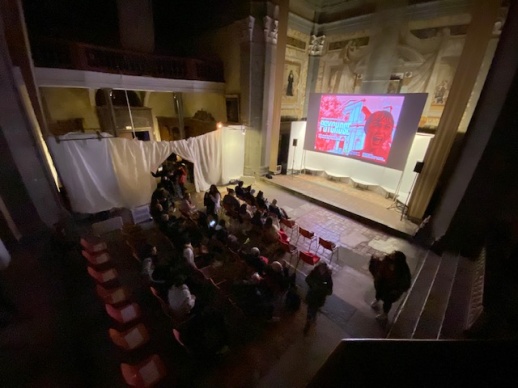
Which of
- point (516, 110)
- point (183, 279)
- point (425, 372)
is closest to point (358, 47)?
point (516, 110)

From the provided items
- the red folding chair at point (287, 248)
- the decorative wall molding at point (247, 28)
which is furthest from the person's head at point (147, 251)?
the decorative wall molding at point (247, 28)

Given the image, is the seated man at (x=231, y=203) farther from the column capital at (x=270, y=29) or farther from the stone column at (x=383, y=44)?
the stone column at (x=383, y=44)

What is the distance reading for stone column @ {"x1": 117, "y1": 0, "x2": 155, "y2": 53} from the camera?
8742mm

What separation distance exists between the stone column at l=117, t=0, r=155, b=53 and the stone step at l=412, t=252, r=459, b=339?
1236 cm

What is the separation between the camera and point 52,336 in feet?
12.0

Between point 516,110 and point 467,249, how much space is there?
10.5 ft

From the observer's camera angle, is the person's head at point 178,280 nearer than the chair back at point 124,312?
No

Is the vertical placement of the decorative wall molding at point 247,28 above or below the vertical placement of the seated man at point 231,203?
above

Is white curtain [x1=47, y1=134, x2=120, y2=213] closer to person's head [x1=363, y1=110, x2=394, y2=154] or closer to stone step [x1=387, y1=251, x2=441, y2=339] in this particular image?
stone step [x1=387, y1=251, x2=441, y2=339]

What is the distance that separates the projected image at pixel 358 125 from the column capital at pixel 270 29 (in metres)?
3.08

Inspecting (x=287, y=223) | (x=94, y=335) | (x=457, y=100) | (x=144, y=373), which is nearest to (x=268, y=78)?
(x=457, y=100)

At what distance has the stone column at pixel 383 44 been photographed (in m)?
8.28

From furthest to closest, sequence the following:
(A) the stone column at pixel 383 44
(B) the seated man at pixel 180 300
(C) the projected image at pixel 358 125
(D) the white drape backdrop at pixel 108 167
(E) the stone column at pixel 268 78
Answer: (E) the stone column at pixel 268 78 → (A) the stone column at pixel 383 44 → (C) the projected image at pixel 358 125 → (D) the white drape backdrop at pixel 108 167 → (B) the seated man at pixel 180 300

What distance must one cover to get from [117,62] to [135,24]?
8.44 ft
